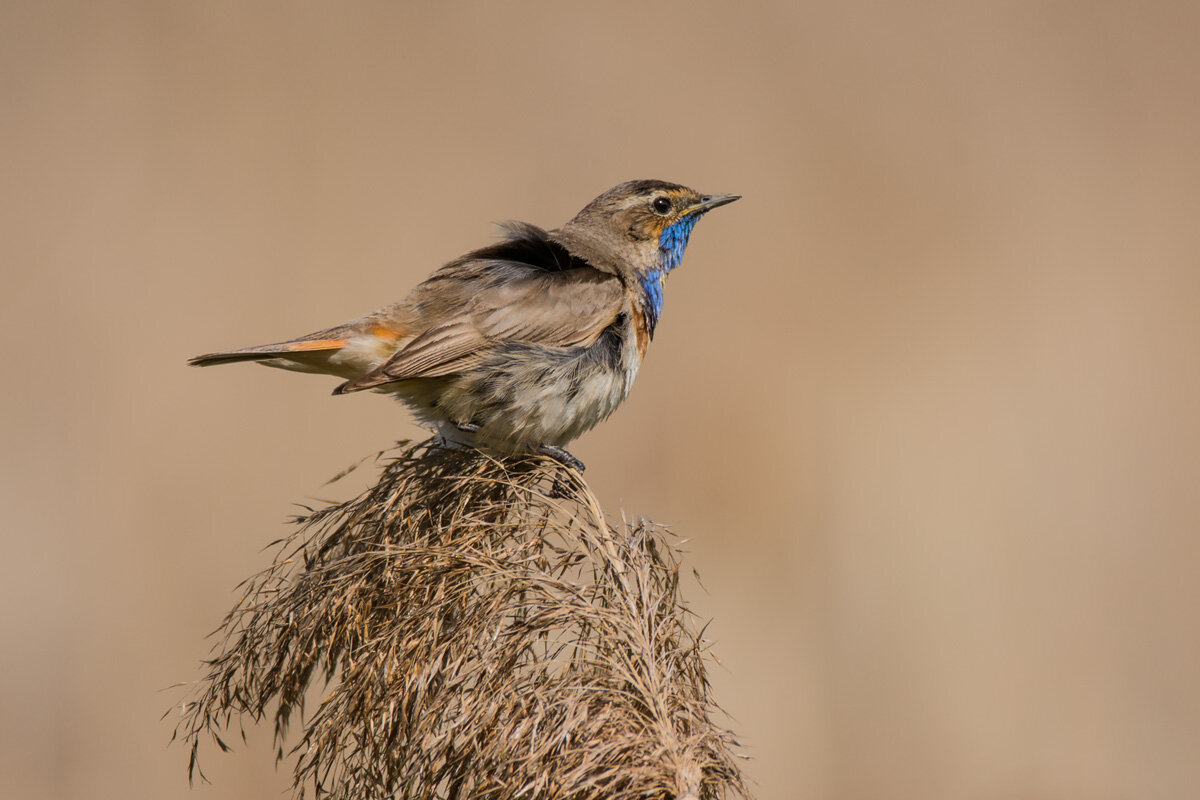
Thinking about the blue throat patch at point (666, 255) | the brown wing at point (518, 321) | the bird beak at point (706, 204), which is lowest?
the brown wing at point (518, 321)

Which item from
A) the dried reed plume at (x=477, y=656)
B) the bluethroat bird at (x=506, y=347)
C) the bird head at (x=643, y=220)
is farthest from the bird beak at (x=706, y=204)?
the dried reed plume at (x=477, y=656)

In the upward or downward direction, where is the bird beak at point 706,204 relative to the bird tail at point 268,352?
upward

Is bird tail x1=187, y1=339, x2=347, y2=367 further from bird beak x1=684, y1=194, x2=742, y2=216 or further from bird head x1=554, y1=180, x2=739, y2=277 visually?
bird beak x1=684, y1=194, x2=742, y2=216

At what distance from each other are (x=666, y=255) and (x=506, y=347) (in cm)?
106

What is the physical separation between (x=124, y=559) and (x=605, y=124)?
13.0 ft

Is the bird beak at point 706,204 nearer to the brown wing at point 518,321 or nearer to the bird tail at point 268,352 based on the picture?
the brown wing at point 518,321

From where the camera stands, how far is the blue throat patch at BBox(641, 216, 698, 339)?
4262 mm

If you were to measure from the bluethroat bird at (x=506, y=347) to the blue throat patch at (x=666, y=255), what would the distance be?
21cm

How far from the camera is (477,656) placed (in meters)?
2.24

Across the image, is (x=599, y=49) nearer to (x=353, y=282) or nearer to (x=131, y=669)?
(x=353, y=282)

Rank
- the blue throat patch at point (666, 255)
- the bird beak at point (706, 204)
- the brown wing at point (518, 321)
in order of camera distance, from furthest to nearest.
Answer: the bird beak at point (706, 204), the blue throat patch at point (666, 255), the brown wing at point (518, 321)

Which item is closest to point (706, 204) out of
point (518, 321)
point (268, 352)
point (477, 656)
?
point (518, 321)

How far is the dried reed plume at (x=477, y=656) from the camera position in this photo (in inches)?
79.5

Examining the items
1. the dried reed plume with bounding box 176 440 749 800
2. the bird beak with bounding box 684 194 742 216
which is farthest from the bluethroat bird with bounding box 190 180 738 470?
the dried reed plume with bounding box 176 440 749 800
